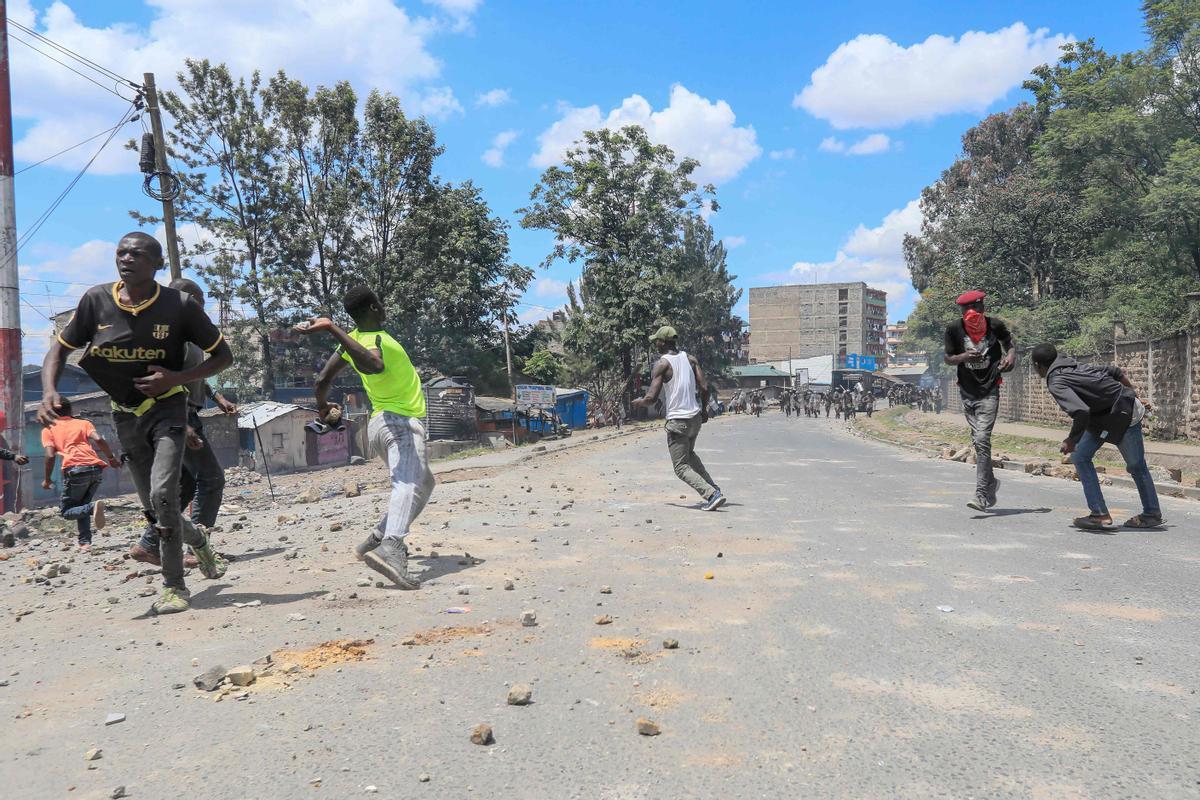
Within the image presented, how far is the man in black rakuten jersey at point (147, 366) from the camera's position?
4.21 meters

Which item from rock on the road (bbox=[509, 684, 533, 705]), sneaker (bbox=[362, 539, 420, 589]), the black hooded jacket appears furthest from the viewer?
the black hooded jacket

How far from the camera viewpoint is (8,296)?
43.7 feet

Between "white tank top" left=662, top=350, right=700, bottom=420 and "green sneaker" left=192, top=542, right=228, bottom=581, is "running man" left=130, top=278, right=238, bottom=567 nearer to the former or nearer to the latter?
"green sneaker" left=192, top=542, right=228, bottom=581

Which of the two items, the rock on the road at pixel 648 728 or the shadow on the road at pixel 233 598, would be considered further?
the shadow on the road at pixel 233 598

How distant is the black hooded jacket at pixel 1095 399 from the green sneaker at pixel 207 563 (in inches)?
241

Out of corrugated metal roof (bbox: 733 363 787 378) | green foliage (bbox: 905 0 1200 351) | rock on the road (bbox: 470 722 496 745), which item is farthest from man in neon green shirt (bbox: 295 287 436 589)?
corrugated metal roof (bbox: 733 363 787 378)

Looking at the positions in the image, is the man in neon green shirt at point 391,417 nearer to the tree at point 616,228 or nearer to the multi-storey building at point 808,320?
the tree at point 616,228

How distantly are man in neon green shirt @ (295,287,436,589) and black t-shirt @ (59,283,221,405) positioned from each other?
820 millimetres

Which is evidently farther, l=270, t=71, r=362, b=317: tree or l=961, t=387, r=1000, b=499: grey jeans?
l=270, t=71, r=362, b=317: tree

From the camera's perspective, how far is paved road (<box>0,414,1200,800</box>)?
96.5 inches

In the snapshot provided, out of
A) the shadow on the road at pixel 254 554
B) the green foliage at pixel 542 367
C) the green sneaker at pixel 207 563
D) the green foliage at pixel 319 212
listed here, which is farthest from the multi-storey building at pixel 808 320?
the green sneaker at pixel 207 563

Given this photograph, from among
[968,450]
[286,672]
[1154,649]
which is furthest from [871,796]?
[968,450]

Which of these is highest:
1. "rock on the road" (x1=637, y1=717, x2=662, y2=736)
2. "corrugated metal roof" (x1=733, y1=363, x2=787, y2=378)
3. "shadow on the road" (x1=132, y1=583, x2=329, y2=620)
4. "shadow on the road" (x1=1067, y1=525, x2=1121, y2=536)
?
"corrugated metal roof" (x1=733, y1=363, x2=787, y2=378)

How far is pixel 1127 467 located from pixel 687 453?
3643mm
